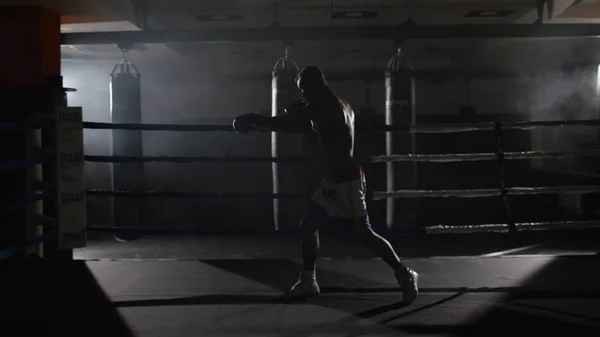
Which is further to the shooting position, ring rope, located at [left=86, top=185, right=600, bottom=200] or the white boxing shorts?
ring rope, located at [left=86, top=185, right=600, bottom=200]

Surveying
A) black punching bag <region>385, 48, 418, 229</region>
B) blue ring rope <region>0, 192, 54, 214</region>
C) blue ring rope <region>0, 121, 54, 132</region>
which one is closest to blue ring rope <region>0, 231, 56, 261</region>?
blue ring rope <region>0, 192, 54, 214</region>

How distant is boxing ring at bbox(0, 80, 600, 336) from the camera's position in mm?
2469

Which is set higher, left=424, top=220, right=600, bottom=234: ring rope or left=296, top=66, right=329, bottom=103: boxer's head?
left=296, top=66, right=329, bottom=103: boxer's head

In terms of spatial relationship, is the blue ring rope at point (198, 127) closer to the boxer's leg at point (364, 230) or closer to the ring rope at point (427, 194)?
the ring rope at point (427, 194)

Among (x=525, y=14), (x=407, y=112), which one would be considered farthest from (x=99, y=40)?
(x=525, y=14)

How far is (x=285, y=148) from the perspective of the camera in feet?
22.0

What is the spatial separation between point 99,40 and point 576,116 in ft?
28.1

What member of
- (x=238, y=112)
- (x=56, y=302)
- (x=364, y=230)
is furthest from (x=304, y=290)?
(x=238, y=112)

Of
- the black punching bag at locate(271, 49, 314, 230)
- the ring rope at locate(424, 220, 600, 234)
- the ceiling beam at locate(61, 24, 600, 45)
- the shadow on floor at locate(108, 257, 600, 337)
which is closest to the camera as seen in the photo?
the shadow on floor at locate(108, 257, 600, 337)

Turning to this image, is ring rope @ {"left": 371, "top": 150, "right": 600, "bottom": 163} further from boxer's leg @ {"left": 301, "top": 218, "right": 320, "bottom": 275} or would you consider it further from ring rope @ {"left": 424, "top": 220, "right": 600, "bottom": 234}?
boxer's leg @ {"left": 301, "top": 218, "right": 320, "bottom": 275}

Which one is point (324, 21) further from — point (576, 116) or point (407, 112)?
point (576, 116)

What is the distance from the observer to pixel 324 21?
725cm

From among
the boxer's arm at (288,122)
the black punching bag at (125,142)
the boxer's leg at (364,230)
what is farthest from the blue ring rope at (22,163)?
the black punching bag at (125,142)

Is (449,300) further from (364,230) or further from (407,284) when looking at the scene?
(364,230)
